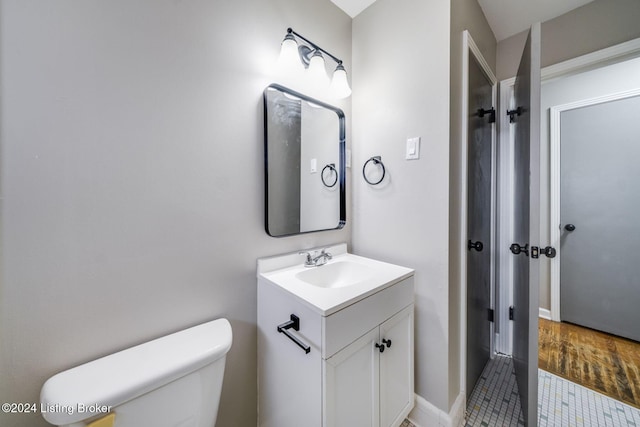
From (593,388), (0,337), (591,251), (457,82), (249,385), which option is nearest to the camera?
(0,337)

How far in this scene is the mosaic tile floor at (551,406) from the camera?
4.08ft

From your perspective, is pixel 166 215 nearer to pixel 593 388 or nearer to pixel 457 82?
pixel 457 82

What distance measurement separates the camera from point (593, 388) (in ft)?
4.75

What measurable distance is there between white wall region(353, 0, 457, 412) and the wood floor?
1183mm

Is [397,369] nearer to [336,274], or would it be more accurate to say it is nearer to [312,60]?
[336,274]

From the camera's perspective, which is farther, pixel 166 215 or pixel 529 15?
pixel 529 15

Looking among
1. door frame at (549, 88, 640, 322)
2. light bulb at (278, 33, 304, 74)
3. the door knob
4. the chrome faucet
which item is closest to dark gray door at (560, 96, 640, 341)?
door frame at (549, 88, 640, 322)

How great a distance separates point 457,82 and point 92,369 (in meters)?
1.82

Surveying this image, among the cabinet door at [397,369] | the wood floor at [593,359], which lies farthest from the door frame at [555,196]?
the cabinet door at [397,369]

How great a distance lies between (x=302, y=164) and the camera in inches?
50.8

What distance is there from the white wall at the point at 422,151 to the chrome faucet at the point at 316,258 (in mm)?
334

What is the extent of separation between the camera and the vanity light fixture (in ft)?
3.64

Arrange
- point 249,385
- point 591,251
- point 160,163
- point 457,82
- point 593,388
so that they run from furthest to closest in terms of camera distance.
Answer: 1. point 591,251
2. point 593,388
3. point 457,82
4. point 249,385
5. point 160,163

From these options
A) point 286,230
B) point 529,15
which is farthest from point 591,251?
point 286,230
